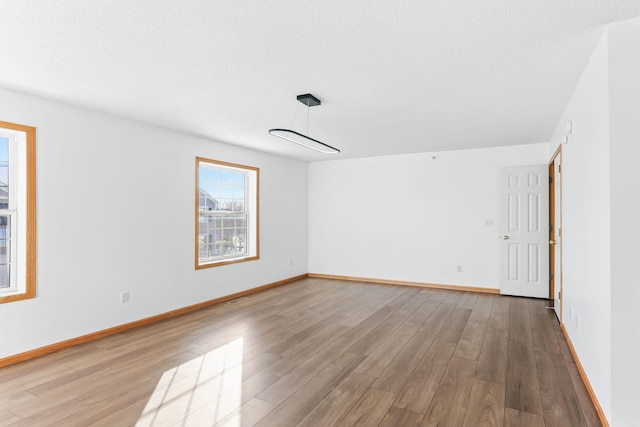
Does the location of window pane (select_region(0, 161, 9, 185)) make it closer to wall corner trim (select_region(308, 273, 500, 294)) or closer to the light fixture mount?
the light fixture mount

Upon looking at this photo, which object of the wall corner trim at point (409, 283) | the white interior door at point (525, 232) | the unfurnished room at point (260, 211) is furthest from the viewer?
the wall corner trim at point (409, 283)

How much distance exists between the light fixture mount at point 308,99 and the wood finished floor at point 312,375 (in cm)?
239

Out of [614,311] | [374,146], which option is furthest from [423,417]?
[374,146]

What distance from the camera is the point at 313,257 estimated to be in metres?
7.47

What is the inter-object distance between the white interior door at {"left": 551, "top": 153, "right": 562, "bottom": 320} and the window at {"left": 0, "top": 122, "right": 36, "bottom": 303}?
548 cm

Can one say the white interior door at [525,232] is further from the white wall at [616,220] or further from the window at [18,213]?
the window at [18,213]

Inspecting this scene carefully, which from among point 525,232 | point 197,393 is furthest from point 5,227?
point 525,232

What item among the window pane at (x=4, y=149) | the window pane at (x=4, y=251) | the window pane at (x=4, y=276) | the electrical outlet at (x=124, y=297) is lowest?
the electrical outlet at (x=124, y=297)

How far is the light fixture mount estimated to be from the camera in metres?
3.28

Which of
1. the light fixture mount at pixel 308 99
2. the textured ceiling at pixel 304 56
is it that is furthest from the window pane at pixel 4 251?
the light fixture mount at pixel 308 99

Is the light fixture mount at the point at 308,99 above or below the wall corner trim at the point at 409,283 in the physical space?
above

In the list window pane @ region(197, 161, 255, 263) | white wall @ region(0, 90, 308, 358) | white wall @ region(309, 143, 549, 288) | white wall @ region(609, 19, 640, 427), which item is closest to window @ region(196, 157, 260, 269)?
window pane @ region(197, 161, 255, 263)

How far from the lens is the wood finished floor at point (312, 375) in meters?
2.29

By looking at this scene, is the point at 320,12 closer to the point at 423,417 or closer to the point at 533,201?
the point at 423,417
